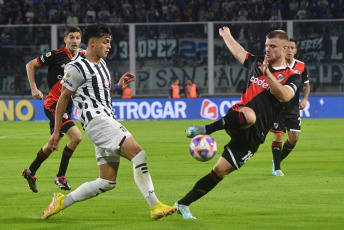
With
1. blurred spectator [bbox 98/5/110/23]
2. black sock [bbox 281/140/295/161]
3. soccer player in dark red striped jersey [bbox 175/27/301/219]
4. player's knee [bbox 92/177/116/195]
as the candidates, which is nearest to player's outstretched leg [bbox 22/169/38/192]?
player's knee [bbox 92/177/116/195]

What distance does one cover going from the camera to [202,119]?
26891 mm

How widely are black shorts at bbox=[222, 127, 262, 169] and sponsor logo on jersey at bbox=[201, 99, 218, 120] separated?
63.7ft

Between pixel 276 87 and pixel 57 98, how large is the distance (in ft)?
13.5

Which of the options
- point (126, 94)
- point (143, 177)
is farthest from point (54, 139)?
point (126, 94)

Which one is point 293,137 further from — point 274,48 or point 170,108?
point 170,108

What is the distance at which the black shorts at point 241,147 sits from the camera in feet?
24.5

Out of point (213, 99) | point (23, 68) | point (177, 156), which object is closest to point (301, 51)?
point (213, 99)

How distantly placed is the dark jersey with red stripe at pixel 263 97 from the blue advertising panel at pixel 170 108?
19.1 metres

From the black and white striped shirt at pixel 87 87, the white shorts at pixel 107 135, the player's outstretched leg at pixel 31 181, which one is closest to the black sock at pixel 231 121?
the white shorts at pixel 107 135

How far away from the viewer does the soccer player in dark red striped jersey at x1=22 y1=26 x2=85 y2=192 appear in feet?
32.6

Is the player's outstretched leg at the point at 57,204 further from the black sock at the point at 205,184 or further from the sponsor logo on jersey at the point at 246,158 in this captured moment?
the sponsor logo on jersey at the point at 246,158

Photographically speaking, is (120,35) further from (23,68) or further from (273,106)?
(273,106)

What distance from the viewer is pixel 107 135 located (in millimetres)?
7156

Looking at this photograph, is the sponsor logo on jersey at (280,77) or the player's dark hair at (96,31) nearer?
the player's dark hair at (96,31)
